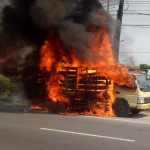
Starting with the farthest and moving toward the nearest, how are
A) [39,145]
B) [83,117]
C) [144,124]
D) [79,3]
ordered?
[79,3] → [83,117] → [144,124] → [39,145]

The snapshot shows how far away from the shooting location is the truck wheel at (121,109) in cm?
1235

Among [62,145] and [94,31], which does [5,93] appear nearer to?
[94,31]

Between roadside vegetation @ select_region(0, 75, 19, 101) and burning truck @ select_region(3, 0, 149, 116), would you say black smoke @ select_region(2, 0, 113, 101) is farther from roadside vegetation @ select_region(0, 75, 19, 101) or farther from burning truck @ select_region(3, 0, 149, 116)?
roadside vegetation @ select_region(0, 75, 19, 101)

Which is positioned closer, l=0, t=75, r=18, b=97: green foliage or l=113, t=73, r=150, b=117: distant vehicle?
l=113, t=73, r=150, b=117: distant vehicle

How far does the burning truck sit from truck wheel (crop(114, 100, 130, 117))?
0.12ft

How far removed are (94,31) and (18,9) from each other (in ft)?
11.0

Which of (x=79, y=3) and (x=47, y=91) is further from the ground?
(x=79, y=3)

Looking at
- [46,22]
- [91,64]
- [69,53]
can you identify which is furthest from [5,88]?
[91,64]

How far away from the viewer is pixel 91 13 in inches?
543

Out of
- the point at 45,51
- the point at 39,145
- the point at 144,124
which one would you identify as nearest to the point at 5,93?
the point at 45,51

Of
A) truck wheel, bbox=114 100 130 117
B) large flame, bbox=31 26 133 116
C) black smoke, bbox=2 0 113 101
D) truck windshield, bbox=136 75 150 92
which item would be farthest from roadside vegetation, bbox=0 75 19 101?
truck windshield, bbox=136 75 150 92

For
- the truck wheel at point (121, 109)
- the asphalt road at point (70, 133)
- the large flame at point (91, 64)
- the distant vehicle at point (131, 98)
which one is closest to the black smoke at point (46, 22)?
the large flame at point (91, 64)

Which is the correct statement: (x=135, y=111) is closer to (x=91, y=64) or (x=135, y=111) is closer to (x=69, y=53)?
(x=91, y=64)

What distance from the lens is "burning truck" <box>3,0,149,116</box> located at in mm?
12344
